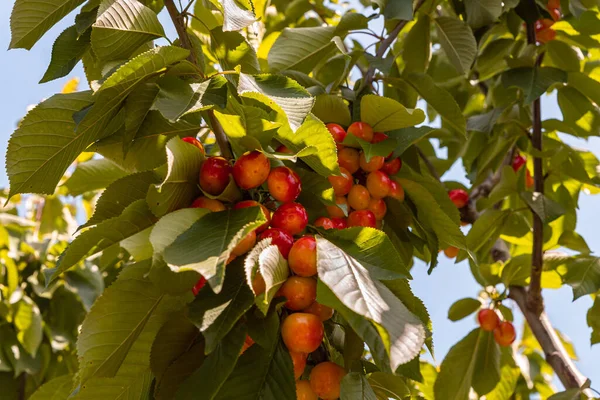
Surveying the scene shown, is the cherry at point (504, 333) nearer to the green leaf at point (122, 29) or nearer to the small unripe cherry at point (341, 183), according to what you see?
the small unripe cherry at point (341, 183)

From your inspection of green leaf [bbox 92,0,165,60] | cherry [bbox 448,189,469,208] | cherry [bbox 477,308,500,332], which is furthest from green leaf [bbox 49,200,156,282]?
cherry [bbox 448,189,469,208]

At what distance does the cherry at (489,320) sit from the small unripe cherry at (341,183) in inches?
33.8

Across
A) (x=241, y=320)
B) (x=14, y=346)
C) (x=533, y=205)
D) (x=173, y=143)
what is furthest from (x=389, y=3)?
(x=14, y=346)

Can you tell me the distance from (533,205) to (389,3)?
647 mm

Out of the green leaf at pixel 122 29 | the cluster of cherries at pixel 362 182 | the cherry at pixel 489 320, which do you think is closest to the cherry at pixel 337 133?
the cluster of cherries at pixel 362 182

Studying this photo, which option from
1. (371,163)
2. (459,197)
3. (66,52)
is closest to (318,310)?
(371,163)

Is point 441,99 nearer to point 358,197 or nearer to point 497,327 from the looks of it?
point 358,197

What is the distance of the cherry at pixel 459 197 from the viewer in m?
2.29

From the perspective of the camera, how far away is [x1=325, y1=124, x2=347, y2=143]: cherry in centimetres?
127

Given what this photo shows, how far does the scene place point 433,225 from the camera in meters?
1.29

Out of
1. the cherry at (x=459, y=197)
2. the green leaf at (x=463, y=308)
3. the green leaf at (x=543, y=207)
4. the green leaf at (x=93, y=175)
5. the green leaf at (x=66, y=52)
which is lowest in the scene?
the green leaf at (x=463, y=308)

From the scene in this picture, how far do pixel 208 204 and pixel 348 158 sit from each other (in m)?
0.41

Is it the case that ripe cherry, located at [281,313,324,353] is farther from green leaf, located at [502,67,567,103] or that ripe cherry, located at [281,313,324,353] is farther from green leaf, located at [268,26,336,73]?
green leaf, located at [502,67,567,103]

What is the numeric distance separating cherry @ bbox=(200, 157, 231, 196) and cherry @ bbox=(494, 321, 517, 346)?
120 cm
